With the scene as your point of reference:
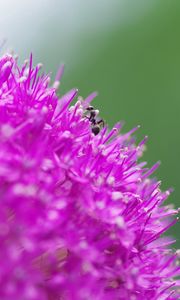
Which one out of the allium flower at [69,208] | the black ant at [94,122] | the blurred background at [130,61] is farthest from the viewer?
the blurred background at [130,61]

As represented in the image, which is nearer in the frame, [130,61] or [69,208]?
[69,208]

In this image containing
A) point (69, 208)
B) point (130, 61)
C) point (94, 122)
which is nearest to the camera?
point (69, 208)

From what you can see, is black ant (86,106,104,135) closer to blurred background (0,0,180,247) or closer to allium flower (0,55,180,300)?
allium flower (0,55,180,300)

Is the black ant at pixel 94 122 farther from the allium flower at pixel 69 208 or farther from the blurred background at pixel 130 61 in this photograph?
the blurred background at pixel 130 61

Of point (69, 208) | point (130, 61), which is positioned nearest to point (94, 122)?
point (69, 208)

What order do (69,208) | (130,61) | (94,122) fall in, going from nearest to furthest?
(69,208) < (94,122) < (130,61)

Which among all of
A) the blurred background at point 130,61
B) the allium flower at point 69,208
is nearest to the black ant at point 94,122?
the allium flower at point 69,208

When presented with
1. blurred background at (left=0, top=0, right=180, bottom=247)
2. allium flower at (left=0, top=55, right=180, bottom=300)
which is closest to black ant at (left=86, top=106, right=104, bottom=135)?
allium flower at (left=0, top=55, right=180, bottom=300)

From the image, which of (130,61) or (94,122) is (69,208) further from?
(130,61)
